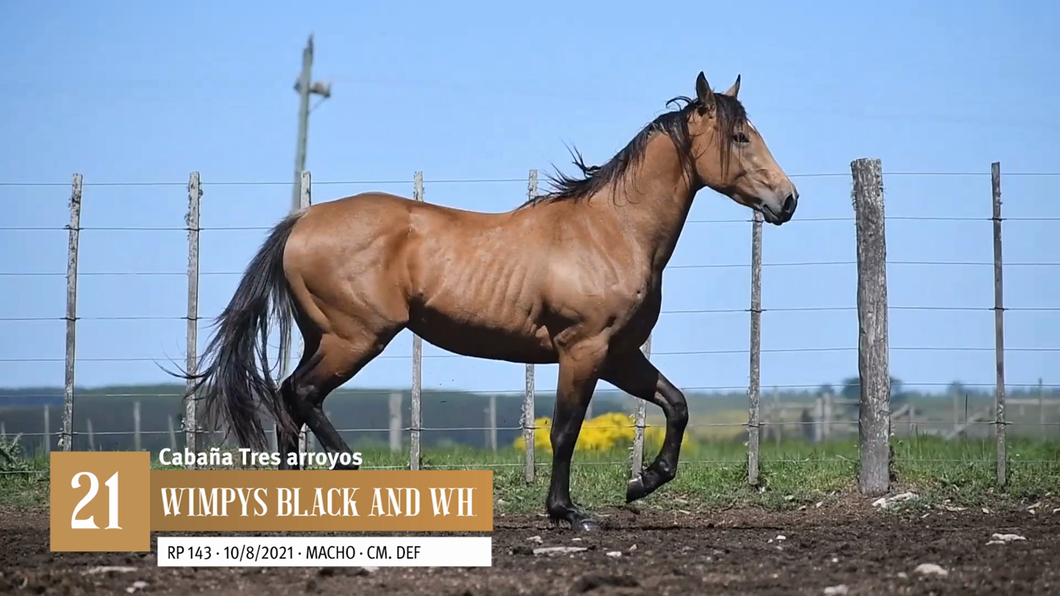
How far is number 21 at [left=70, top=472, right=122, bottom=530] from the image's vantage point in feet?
18.3

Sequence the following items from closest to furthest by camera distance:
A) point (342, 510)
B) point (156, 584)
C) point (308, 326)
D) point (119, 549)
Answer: point (156, 584) < point (119, 549) < point (342, 510) < point (308, 326)

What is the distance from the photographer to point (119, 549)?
552cm

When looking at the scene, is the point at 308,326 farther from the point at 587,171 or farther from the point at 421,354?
the point at 421,354

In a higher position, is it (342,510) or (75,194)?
(75,194)

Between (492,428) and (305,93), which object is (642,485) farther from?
(305,93)

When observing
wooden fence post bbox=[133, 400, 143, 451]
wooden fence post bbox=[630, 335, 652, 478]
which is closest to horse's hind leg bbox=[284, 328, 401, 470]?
wooden fence post bbox=[133, 400, 143, 451]

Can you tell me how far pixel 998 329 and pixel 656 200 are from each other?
3.30 meters

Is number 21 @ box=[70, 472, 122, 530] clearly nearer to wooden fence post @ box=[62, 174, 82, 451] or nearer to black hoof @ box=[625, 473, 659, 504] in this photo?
black hoof @ box=[625, 473, 659, 504]

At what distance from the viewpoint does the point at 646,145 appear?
686cm

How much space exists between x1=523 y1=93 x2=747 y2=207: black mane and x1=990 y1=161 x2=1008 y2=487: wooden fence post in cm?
296

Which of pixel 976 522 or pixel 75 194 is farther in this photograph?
pixel 75 194

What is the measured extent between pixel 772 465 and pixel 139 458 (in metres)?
4.84

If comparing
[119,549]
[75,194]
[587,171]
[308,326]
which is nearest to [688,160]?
[587,171]
